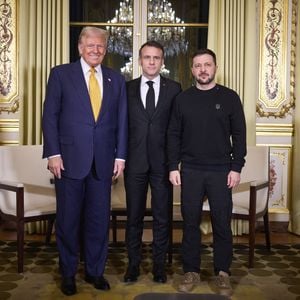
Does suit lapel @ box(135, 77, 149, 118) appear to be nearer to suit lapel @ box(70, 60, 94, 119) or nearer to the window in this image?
suit lapel @ box(70, 60, 94, 119)

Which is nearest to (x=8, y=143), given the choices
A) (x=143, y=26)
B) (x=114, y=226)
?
(x=114, y=226)

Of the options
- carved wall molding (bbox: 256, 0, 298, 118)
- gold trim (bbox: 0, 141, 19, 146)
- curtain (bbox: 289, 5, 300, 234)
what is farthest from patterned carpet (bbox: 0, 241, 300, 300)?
carved wall molding (bbox: 256, 0, 298, 118)

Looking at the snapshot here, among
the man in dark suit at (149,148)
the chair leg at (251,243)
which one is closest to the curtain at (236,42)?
the chair leg at (251,243)

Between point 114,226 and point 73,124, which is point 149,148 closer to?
point 73,124

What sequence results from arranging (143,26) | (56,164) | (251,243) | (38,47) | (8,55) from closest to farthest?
(56,164) < (251,243) < (38,47) < (8,55) < (143,26)

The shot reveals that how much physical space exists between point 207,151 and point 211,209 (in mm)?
351

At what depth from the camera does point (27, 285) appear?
9.50 feet

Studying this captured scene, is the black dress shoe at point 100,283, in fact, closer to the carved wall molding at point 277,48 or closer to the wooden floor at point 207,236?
the wooden floor at point 207,236

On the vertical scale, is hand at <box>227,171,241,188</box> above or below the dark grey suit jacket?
below

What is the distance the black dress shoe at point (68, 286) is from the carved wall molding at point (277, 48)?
8.17 feet

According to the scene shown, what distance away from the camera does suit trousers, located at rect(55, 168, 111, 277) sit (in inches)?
107

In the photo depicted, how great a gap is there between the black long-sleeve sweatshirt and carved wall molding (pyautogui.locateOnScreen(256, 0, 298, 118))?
167cm

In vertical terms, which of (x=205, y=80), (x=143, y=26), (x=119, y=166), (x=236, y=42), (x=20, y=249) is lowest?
(x=20, y=249)

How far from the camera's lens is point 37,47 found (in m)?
4.10
